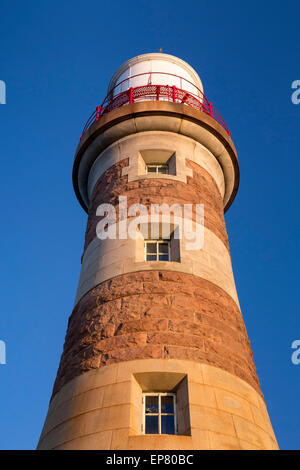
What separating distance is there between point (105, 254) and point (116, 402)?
3733 mm

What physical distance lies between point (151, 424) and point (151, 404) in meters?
0.42

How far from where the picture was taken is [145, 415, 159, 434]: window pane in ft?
24.4

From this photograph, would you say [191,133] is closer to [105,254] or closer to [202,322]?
[105,254]

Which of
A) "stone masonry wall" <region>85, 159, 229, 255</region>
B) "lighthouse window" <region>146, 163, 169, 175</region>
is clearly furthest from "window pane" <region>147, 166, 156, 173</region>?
"stone masonry wall" <region>85, 159, 229, 255</region>

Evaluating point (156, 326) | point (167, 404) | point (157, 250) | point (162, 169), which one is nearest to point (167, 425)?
point (167, 404)

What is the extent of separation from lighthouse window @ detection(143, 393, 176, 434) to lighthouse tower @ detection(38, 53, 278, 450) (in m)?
0.02

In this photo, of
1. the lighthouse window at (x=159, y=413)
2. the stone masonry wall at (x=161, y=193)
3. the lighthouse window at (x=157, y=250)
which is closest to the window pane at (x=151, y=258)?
the lighthouse window at (x=157, y=250)

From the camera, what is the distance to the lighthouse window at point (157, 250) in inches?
410

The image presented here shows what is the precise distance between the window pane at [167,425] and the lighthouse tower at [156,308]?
0.02 m

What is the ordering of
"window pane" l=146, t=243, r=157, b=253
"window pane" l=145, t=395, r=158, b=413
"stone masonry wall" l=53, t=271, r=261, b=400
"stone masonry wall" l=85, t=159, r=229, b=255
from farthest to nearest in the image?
"stone masonry wall" l=85, t=159, r=229, b=255
"window pane" l=146, t=243, r=157, b=253
"stone masonry wall" l=53, t=271, r=261, b=400
"window pane" l=145, t=395, r=158, b=413

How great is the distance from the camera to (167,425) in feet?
24.6

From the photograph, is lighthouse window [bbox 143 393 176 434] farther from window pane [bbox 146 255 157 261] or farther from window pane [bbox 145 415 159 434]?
window pane [bbox 146 255 157 261]

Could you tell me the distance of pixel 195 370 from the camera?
7.88 m

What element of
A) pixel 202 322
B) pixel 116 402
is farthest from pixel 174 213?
pixel 116 402
